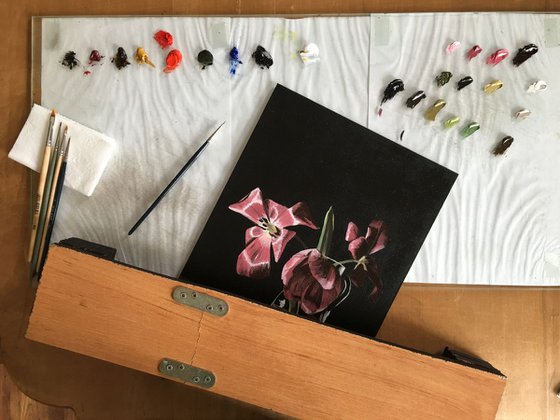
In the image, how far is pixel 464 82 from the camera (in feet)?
2.31

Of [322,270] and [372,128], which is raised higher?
[372,128]

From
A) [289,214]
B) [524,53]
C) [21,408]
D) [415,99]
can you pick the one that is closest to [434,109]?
[415,99]

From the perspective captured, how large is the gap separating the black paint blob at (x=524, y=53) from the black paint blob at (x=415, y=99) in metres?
0.15

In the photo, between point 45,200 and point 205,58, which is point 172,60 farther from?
point 45,200

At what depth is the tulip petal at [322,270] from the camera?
0.70 metres

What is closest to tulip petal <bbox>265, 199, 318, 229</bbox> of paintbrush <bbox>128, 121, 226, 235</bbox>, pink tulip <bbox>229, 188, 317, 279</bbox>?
pink tulip <bbox>229, 188, 317, 279</bbox>

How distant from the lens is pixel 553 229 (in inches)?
28.2

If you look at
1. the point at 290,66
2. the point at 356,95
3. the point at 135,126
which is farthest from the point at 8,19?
the point at 356,95

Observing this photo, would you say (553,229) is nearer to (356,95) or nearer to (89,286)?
(356,95)

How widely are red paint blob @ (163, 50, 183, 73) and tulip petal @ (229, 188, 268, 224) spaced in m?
0.22

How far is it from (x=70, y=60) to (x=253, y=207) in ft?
1.15

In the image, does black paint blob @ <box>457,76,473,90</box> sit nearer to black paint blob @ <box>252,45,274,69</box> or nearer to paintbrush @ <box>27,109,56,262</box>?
black paint blob @ <box>252,45,274,69</box>

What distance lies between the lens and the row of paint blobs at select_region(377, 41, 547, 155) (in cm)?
70

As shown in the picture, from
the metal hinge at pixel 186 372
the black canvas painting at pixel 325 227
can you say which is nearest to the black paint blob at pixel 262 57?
the black canvas painting at pixel 325 227
